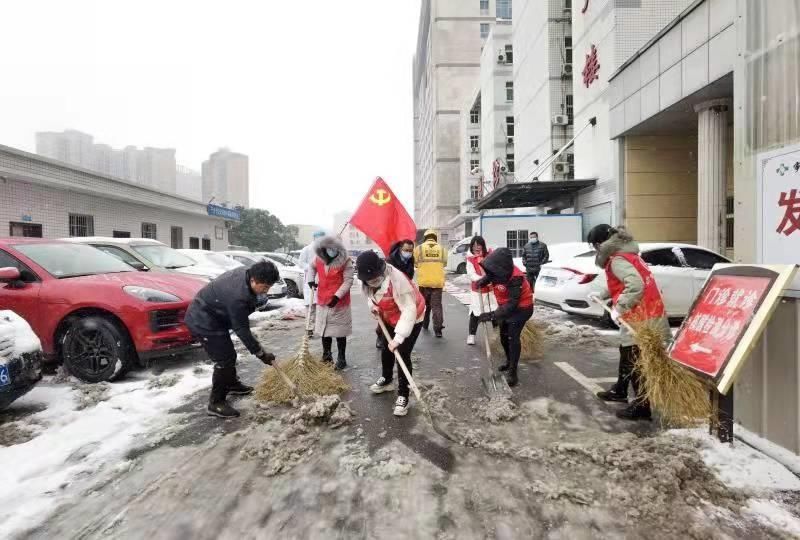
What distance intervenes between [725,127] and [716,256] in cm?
469

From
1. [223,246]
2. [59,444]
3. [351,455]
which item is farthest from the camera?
[223,246]

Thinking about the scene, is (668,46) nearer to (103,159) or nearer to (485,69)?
(485,69)

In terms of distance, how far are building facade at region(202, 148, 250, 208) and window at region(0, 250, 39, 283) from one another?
53566 millimetres

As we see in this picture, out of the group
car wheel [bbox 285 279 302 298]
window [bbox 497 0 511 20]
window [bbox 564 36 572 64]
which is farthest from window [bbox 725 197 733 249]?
window [bbox 497 0 511 20]

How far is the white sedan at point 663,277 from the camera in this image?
22.2ft

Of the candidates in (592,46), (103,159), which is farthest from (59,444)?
(103,159)

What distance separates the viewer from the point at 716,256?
7.18 meters

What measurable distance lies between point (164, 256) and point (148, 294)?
16.7 ft

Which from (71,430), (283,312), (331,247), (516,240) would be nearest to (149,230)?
(283,312)

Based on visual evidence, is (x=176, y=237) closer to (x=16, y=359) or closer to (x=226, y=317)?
(x=16, y=359)

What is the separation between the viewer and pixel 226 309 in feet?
11.5

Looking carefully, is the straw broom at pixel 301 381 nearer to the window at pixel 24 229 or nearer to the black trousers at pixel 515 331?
the black trousers at pixel 515 331

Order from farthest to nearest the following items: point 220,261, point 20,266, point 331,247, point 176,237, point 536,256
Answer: point 176,237, point 220,261, point 536,256, point 20,266, point 331,247

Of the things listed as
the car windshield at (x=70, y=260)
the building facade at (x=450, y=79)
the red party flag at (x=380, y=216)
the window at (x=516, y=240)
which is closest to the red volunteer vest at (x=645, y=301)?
the red party flag at (x=380, y=216)
